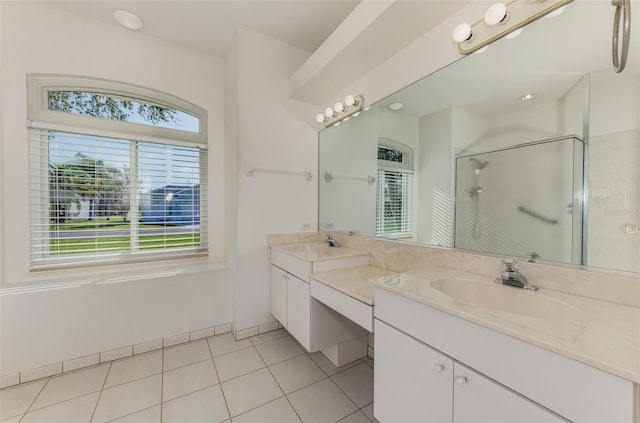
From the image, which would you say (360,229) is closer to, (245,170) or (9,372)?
(245,170)

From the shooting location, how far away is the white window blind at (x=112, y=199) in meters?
1.87

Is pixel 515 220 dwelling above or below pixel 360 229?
above

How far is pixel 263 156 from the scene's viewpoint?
224cm

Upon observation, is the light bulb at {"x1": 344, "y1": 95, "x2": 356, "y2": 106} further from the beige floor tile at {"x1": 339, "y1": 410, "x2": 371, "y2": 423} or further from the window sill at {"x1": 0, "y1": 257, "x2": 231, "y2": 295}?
the beige floor tile at {"x1": 339, "y1": 410, "x2": 371, "y2": 423}

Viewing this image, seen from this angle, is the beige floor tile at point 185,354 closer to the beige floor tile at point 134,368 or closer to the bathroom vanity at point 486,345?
the beige floor tile at point 134,368

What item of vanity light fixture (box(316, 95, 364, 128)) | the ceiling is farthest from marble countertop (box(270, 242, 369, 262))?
the ceiling

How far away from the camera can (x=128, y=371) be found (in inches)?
68.9

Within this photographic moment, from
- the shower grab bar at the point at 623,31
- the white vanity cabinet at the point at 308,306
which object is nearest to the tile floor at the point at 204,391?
the white vanity cabinet at the point at 308,306

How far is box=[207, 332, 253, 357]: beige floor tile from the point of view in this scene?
200cm

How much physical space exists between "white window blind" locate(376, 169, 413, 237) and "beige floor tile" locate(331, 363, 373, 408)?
1.01 meters

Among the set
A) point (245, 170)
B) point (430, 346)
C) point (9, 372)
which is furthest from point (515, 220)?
point (9, 372)

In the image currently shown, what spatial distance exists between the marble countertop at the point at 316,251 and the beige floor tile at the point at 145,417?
3.93 ft

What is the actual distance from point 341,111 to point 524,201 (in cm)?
152

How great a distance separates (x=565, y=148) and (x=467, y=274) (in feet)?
2.29
